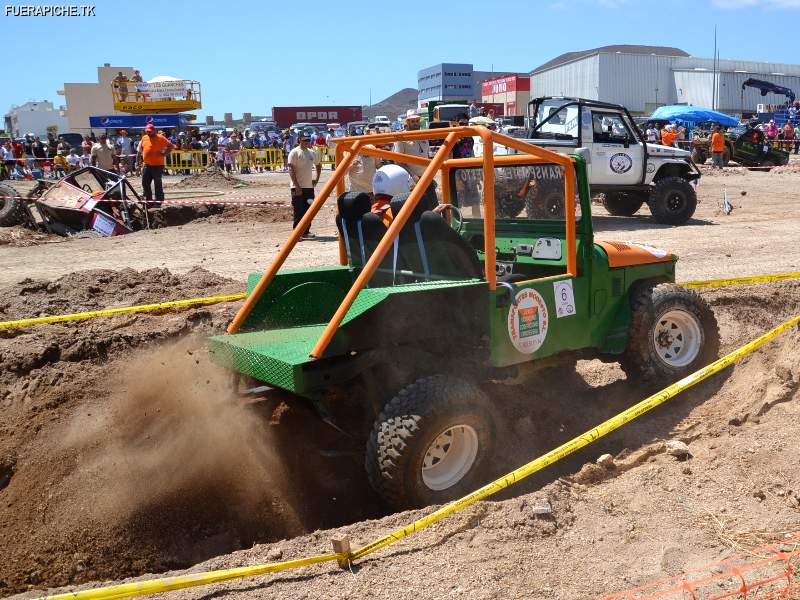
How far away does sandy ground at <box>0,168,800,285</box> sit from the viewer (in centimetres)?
991

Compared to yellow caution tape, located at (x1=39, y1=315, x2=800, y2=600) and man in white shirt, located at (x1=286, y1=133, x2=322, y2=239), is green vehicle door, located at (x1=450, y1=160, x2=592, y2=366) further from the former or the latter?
man in white shirt, located at (x1=286, y1=133, x2=322, y2=239)

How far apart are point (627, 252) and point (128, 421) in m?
3.51

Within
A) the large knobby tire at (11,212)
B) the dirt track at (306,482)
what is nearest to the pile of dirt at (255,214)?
the large knobby tire at (11,212)

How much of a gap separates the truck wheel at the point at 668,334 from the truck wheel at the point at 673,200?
28.1 ft

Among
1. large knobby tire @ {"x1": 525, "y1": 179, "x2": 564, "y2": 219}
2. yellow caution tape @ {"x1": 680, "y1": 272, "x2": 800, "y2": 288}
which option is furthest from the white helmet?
yellow caution tape @ {"x1": 680, "y1": 272, "x2": 800, "y2": 288}

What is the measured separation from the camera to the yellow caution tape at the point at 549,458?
3.43 meters

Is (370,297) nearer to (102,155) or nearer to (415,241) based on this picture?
(415,241)

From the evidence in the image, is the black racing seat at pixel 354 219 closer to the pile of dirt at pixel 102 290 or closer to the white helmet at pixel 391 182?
the white helmet at pixel 391 182

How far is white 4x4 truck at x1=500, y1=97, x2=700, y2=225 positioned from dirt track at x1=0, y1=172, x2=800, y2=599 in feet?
22.0

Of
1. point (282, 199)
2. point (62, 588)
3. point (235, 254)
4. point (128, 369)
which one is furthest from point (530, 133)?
point (62, 588)

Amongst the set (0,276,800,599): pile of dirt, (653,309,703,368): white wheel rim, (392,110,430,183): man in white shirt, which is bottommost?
(0,276,800,599): pile of dirt

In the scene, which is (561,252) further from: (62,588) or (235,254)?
(235,254)

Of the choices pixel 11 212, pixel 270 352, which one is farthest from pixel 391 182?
pixel 11 212

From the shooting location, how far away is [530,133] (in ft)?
42.8
